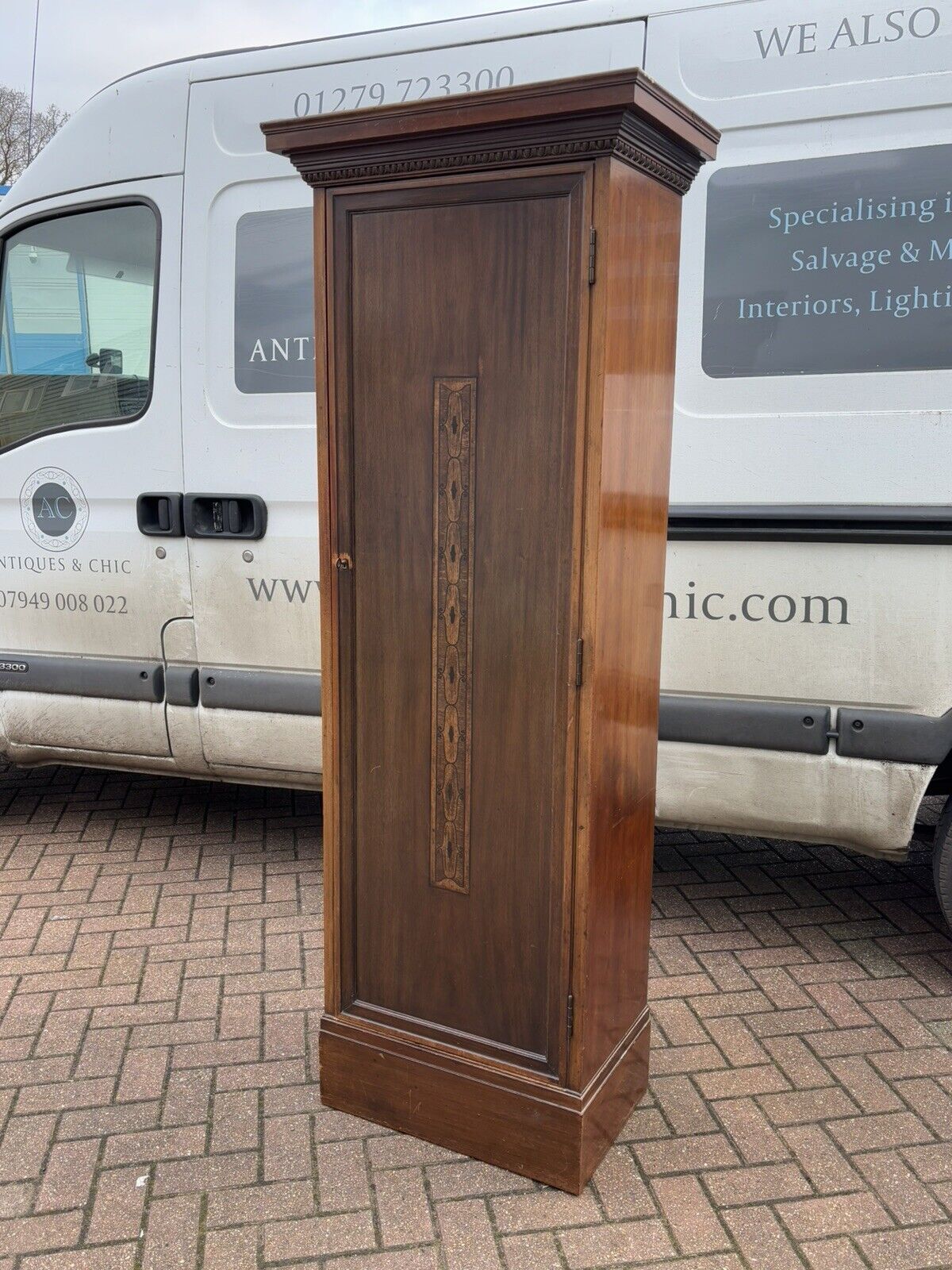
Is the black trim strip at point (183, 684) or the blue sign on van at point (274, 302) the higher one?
the blue sign on van at point (274, 302)

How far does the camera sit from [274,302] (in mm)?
3477

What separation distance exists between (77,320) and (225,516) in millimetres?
905

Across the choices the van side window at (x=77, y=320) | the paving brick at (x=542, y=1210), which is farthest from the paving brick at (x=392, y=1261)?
the van side window at (x=77, y=320)

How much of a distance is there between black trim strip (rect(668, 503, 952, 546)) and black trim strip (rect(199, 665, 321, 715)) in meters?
1.26

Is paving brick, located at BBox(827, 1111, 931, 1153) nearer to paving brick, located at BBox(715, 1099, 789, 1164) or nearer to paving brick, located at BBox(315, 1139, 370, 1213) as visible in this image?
paving brick, located at BBox(715, 1099, 789, 1164)

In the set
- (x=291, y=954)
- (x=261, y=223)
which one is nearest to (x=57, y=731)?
(x=291, y=954)

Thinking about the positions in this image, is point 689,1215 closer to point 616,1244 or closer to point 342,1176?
point 616,1244

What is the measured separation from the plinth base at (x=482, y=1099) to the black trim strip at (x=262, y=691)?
127cm

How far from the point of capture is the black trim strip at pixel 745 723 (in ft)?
10.2

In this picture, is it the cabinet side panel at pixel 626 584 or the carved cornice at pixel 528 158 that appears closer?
the carved cornice at pixel 528 158

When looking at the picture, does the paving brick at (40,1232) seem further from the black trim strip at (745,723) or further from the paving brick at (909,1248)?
the black trim strip at (745,723)

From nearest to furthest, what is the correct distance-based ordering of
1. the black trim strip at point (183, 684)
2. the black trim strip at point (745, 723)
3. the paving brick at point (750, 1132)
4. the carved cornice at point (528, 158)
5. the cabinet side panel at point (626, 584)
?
1. the carved cornice at point (528, 158)
2. the cabinet side panel at point (626, 584)
3. the paving brick at point (750, 1132)
4. the black trim strip at point (745, 723)
5. the black trim strip at point (183, 684)

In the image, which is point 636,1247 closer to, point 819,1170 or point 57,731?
point 819,1170

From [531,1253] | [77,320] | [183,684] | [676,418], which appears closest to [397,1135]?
[531,1253]
